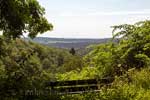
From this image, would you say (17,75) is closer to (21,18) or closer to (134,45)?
(21,18)

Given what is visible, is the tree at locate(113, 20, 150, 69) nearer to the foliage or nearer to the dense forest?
the dense forest

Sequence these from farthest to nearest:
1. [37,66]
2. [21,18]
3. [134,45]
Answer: [134,45] → [37,66] → [21,18]

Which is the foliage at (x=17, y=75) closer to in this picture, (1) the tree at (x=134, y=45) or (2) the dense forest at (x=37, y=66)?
(2) the dense forest at (x=37, y=66)

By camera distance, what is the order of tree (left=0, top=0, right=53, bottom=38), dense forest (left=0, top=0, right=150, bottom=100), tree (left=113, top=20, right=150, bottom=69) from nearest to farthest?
dense forest (left=0, top=0, right=150, bottom=100) → tree (left=0, top=0, right=53, bottom=38) → tree (left=113, top=20, right=150, bottom=69)

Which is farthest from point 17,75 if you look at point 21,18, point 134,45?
point 134,45

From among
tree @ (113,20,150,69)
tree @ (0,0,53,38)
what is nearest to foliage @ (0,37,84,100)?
tree @ (0,0,53,38)

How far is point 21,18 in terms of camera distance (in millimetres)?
13148

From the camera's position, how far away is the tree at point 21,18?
1302 centimetres

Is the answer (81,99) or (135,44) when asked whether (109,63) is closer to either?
(135,44)

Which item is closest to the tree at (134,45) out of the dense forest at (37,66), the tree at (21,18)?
the dense forest at (37,66)

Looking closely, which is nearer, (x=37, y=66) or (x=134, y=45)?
(x=37, y=66)

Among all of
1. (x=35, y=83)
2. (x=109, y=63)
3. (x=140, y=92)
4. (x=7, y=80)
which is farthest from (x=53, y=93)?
(x=109, y=63)

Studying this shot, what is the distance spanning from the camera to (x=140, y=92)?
11531 mm

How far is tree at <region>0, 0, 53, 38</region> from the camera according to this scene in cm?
1302
